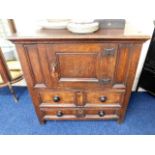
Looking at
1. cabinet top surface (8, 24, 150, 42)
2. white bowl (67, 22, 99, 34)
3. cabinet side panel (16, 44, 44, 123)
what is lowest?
cabinet side panel (16, 44, 44, 123)

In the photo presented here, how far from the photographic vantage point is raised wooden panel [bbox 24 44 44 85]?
90 cm

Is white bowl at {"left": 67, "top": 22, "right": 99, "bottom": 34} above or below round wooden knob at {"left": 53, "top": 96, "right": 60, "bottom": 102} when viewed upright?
above

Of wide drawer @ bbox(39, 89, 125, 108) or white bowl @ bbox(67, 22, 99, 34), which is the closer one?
white bowl @ bbox(67, 22, 99, 34)

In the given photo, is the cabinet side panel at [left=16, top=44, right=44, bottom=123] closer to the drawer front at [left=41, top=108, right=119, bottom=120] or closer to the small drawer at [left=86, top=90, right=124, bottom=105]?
the drawer front at [left=41, top=108, right=119, bottom=120]

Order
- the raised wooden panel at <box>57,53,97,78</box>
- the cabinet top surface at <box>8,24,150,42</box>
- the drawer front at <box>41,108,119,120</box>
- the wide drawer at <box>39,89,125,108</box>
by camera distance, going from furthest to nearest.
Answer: the drawer front at <box>41,108,119,120</box> → the wide drawer at <box>39,89,125,108</box> → the raised wooden panel at <box>57,53,97,78</box> → the cabinet top surface at <box>8,24,150,42</box>

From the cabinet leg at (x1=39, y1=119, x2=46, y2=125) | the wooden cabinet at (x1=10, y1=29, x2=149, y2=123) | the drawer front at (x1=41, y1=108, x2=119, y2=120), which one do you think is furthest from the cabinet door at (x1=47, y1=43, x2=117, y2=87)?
the cabinet leg at (x1=39, y1=119, x2=46, y2=125)

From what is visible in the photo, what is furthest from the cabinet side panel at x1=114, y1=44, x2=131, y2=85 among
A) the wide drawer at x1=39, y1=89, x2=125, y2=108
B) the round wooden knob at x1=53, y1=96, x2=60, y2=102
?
the round wooden knob at x1=53, y1=96, x2=60, y2=102

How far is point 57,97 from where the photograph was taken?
118cm

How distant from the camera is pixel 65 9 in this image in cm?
70

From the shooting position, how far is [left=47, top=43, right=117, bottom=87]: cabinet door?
888 mm

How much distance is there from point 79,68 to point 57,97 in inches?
13.7

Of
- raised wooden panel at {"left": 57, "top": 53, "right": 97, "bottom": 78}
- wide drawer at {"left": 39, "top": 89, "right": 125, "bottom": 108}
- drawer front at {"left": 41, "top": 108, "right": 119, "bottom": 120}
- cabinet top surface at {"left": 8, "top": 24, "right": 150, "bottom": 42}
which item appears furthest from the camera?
drawer front at {"left": 41, "top": 108, "right": 119, "bottom": 120}

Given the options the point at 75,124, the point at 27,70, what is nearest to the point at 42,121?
the point at 75,124

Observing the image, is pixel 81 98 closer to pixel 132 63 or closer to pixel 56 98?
pixel 56 98
